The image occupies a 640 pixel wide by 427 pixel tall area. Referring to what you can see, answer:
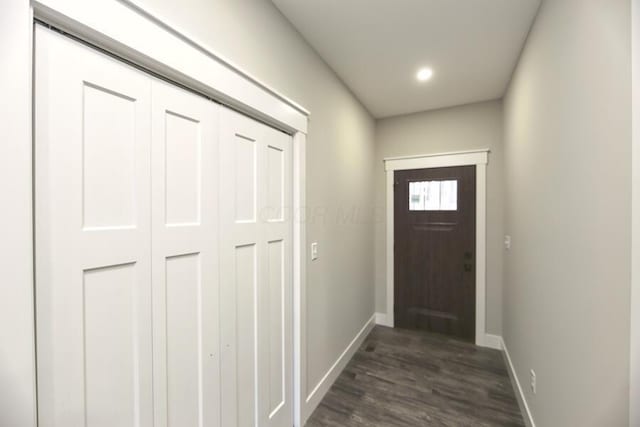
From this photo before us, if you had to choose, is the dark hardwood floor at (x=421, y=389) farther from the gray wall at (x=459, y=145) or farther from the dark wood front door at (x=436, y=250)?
the gray wall at (x=459, y=145)

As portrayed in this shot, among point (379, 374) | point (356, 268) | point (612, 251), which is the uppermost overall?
point (612, 251)

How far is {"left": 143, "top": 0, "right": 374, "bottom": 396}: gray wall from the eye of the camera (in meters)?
1.25

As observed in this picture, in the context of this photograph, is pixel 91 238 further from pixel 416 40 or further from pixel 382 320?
pixel 382 320

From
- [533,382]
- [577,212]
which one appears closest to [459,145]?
[577,212]

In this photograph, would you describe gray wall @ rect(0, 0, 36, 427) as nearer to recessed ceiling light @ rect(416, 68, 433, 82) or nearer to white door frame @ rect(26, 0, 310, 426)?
white door frame @ rect(26, 0, 310, 426)

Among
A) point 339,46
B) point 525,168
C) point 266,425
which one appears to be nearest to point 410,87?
point 339,46

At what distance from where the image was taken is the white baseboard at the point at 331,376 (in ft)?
6.24

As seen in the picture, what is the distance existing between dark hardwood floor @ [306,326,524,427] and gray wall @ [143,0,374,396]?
0.25 metres

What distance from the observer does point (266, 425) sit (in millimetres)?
1545

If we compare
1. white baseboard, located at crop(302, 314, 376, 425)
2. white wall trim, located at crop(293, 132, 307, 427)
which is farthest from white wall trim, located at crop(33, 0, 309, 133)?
white baseboard, located at crop(302, 314, 376, 425)

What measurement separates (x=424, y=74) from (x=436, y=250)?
74.7 inches

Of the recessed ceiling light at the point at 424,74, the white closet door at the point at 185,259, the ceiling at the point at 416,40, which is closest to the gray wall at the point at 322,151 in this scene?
the ceiling at the point at 416,40

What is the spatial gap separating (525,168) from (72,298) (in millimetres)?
2515

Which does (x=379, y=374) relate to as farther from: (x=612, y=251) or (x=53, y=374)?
(x=53, y=374)
